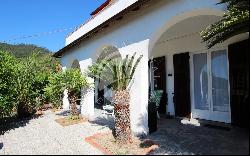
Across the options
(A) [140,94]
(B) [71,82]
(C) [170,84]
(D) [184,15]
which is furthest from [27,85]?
(D) [184,15]

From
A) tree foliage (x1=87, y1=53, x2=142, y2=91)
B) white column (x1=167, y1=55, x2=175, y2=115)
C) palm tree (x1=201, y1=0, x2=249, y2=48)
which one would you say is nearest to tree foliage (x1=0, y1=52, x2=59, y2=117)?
Result: tree foliage (x1=87, y1=53, x2=142, y2=91)

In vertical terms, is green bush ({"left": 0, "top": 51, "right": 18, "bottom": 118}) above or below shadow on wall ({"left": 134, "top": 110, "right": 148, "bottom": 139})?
above

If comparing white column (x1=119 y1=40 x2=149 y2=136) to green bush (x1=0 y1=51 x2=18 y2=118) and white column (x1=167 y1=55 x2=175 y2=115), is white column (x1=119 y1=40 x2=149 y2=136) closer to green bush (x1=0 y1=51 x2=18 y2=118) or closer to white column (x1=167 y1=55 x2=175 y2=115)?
white column (x1=167 y1=55 x2=175 y2=115)

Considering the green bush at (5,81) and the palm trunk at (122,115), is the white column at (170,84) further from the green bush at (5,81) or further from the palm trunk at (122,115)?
the green bush at (5,81)

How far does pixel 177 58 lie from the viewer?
38.8 ft

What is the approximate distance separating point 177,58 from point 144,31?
129 inches

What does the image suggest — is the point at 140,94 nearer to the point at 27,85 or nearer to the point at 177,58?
the point at 177,58

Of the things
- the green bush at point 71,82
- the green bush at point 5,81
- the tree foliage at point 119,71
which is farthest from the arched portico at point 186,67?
the green bush at point 5,81

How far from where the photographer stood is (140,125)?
9.08 meters

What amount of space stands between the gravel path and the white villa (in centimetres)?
199

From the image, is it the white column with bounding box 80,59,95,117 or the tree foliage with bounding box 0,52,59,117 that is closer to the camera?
the tree foliage with bounding box 0,52,59,117

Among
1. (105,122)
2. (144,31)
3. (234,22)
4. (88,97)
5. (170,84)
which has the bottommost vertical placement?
(105,122)

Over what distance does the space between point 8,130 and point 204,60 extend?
28.3ft

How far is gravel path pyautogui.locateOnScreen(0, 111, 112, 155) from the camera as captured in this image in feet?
26.0
